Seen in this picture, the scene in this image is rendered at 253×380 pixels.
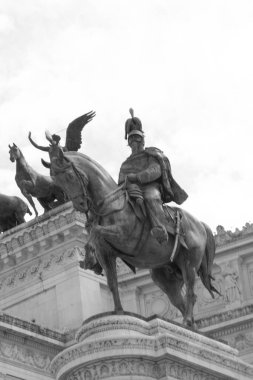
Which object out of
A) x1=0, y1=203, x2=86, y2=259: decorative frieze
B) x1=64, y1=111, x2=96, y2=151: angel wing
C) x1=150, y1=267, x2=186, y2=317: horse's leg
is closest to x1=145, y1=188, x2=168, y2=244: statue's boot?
x1=150, y1=267, x2=186, y2=317: horse's leg

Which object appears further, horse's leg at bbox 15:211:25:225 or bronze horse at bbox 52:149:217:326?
horse's leg at bbox 15:211:25:225

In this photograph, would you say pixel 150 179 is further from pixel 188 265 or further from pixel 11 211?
pixel 11 211

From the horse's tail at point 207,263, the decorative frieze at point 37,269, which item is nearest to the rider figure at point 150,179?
the horse's tail at point 207,263

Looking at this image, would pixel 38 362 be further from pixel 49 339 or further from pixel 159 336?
pixel 159 336

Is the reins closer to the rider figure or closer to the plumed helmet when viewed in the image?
the rider figure

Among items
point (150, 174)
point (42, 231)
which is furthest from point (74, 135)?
point (150, 174)

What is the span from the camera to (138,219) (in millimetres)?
19359

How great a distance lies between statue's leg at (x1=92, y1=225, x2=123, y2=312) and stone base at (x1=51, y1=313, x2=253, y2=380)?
2.00 feet

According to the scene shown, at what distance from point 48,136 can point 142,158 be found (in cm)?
152

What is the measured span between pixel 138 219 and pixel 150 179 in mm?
729

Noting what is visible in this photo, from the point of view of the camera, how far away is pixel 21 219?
155ft

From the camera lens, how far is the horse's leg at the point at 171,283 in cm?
2019

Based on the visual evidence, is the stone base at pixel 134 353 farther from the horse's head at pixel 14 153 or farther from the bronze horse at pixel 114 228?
the horse's head at pixel 14 153

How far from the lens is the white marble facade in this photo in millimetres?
41375
